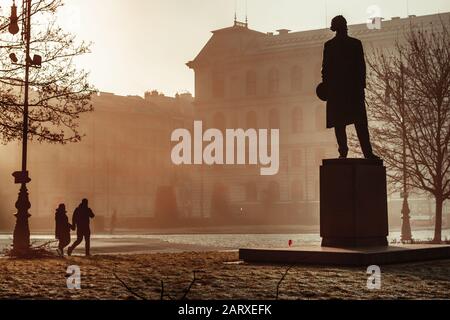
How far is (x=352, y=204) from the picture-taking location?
44.2 feet

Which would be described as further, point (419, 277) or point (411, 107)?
point (411, 107)

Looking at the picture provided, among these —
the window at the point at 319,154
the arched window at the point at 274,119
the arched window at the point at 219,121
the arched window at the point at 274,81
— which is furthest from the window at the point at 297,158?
the arched window at the point at 219,121

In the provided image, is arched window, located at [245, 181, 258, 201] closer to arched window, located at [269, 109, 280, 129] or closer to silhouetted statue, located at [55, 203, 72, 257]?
arched window, located at [269, 109, 280, 129]

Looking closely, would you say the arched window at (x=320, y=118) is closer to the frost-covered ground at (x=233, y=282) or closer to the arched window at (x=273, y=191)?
the arched window at (x=273, y=191)

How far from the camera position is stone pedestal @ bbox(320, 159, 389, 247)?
44.3 ft

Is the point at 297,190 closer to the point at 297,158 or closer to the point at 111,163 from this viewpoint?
the point at 297,158

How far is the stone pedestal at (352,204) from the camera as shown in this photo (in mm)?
13516

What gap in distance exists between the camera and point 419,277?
11.2 meters

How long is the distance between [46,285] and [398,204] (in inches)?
2171

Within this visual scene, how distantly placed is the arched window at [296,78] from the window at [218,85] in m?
8.37

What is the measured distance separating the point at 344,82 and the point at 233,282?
5.18 metres

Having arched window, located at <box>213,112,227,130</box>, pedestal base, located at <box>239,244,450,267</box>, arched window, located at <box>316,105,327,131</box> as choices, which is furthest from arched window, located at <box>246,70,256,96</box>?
pedestal base, located at <box>239,244,450,267</box>

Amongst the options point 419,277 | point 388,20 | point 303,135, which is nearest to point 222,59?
point 303,135
